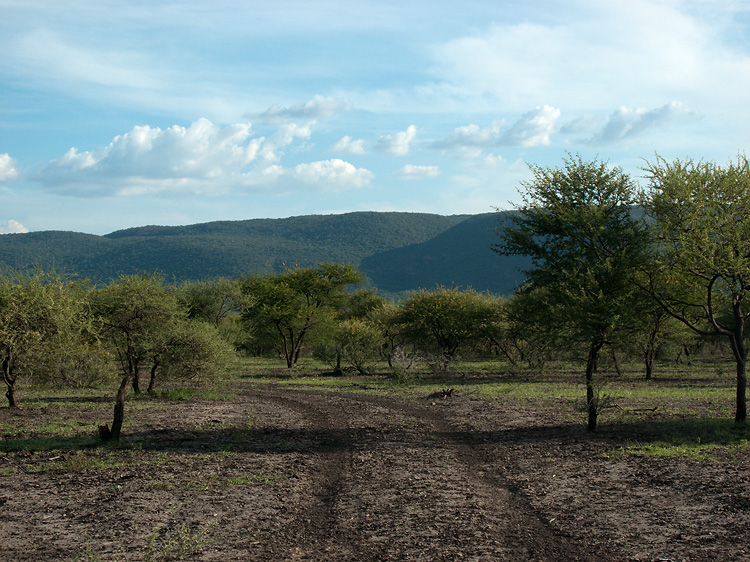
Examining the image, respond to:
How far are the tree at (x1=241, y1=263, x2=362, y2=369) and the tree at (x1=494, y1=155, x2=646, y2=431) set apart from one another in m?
31.7

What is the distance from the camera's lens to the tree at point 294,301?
50312 mm

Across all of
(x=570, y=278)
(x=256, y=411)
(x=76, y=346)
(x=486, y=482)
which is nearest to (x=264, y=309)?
(x=256, y=411)

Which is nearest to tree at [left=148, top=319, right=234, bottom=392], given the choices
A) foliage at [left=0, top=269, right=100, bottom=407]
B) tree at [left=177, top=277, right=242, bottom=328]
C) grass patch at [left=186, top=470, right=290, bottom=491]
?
foliage at [left=0, top=269, right=100, bottom=407]

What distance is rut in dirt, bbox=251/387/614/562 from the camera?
26.9 ft

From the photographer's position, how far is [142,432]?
1711 centimetres

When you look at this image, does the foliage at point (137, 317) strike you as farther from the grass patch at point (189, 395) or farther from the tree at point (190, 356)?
the grass patch at point (189, 395)

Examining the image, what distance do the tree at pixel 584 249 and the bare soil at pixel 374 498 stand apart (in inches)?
114

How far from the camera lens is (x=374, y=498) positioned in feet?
35.0

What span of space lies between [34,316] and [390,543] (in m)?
15.0

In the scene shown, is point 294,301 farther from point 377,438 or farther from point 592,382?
point 592,382

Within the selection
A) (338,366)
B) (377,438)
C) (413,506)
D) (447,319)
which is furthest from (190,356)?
(447,319)

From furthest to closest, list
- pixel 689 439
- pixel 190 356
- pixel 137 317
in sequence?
pixel 190 356 < pixel 137 317 < pixel 689 439

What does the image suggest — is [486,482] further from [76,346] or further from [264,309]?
[264,309]

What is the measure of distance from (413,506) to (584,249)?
10.5 meters
